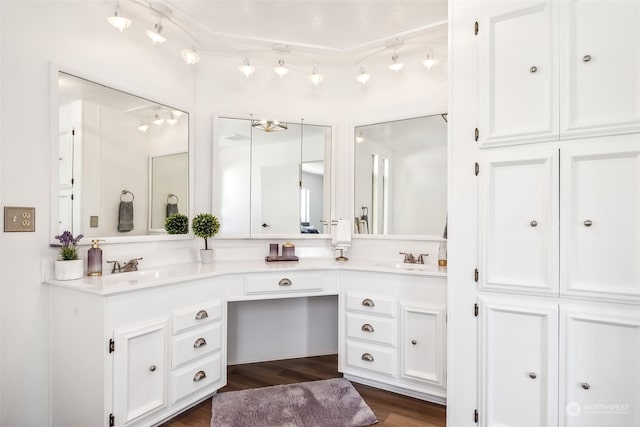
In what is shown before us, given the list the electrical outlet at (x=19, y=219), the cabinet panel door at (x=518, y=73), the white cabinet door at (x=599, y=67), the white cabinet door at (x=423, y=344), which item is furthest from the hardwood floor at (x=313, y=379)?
the white cabinet door at (x=599, y=67)

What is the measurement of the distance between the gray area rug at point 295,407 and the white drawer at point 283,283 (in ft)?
2.20

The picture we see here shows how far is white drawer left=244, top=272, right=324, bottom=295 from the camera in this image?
2.26 m

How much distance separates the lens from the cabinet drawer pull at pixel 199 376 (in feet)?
6.54

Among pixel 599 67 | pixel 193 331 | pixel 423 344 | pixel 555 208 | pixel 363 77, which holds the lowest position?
pixel 423 344

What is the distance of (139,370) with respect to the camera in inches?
66.9

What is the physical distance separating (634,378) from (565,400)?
0.28 meters

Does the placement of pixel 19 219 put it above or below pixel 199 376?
above

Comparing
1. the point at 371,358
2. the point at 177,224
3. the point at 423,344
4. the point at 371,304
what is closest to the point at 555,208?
the point at 423,344

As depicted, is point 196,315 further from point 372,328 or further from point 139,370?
point 372,328

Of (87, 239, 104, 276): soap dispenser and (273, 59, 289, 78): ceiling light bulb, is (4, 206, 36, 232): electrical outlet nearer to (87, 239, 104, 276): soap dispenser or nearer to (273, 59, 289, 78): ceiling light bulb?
(87, 239, 104, 276): soap dispenser

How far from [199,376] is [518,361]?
5.76 ft

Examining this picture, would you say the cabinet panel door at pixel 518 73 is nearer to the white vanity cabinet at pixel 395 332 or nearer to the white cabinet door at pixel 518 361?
the white cabinet door at pixel 518 361

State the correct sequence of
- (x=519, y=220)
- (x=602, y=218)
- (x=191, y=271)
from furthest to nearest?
(x=191, y=271) < (x=519, y=220) < (x=602, y=218)

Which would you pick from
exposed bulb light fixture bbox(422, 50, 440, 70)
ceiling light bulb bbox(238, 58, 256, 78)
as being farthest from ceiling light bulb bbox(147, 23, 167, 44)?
exposed bulb light fixture bbox(422, 50, 440, 70)
